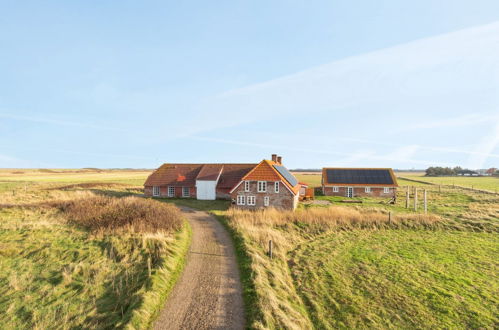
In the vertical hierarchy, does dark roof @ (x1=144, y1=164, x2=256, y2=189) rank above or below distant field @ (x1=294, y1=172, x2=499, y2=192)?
above

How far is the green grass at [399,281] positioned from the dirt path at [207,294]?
12.0ft

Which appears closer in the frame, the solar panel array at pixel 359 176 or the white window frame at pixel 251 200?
the white window frame at pixel 251 200

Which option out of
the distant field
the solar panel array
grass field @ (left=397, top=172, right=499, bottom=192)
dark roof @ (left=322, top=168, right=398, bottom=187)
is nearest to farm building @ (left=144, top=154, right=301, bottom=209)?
dark roof @ (left=322, top=168, right=398, bottom=187)

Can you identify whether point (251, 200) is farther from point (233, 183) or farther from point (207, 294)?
point (207, 294)

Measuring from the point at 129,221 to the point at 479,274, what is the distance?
2532cm

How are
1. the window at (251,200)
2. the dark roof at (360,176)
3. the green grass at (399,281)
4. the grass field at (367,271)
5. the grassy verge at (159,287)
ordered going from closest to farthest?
the grassy verge at (159,287)
the grass field at (367,271)
the green grass at (399,281)
the window at (251,200)
the dark roof at (360,176)

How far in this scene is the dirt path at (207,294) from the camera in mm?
8711

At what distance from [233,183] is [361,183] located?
24.8m

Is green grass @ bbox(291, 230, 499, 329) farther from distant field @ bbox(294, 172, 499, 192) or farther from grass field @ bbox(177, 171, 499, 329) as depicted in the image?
distant field @ bbox(294, 172, 499, 192)

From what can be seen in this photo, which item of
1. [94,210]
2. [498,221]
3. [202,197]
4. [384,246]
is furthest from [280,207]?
[498,221]

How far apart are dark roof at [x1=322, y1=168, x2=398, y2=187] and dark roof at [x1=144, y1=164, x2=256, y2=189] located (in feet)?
56.2

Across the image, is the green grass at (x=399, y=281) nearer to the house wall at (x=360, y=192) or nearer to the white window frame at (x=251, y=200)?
the white window frame at (x=251, y=200)

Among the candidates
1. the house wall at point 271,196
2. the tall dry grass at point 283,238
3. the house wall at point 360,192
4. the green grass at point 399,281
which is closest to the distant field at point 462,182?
the house wall at point 360,192

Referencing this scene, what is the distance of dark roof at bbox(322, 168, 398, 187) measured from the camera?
4428 centimetres
